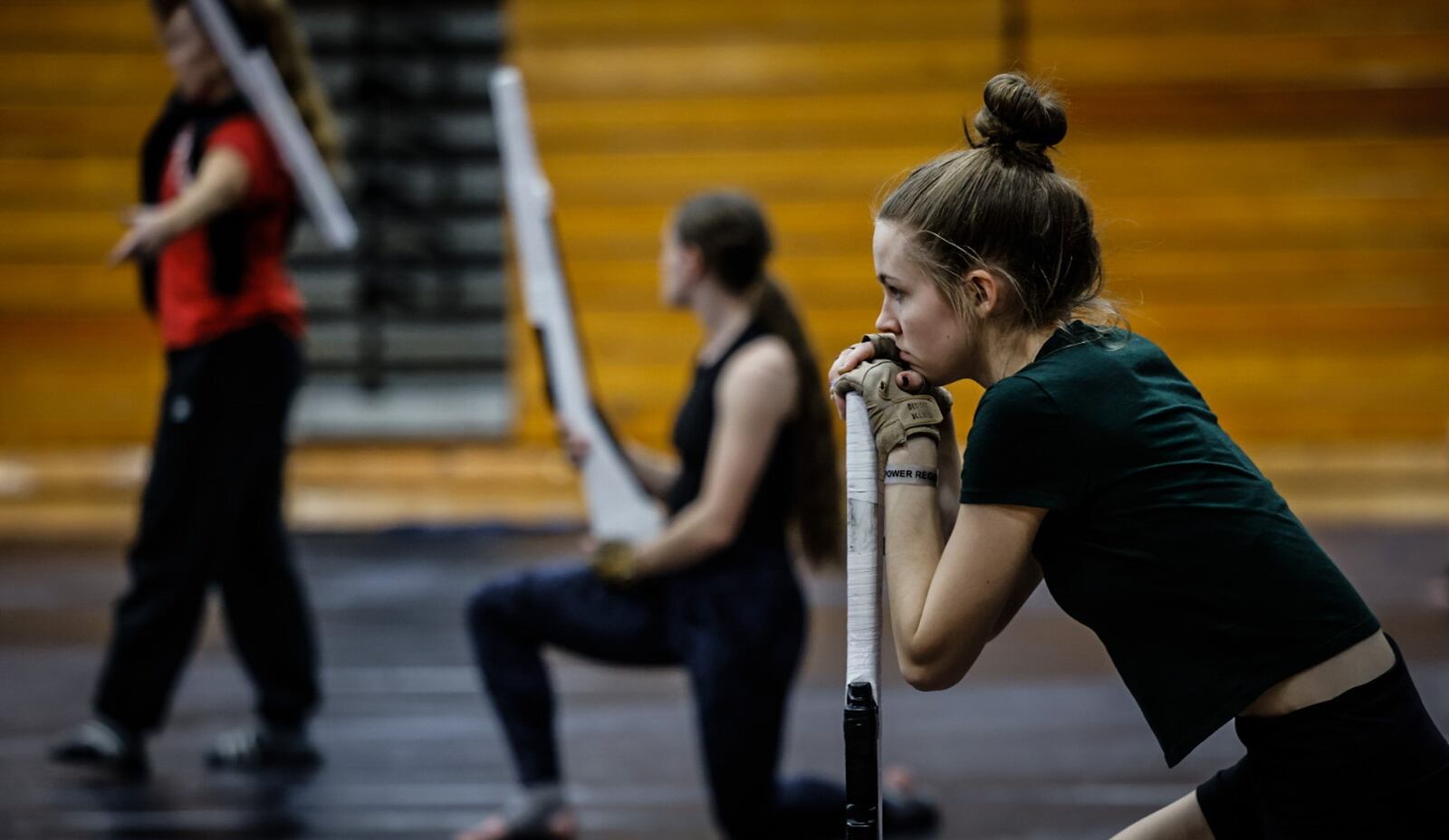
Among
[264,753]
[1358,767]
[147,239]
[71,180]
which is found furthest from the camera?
[71,180]

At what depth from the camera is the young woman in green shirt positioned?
4.22 feet

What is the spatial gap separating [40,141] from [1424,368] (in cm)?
697

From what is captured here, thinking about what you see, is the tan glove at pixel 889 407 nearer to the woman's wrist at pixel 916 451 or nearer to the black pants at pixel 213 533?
the woman's wrist at pixel 916 451

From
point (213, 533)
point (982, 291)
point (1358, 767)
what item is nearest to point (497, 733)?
point (213, 533)

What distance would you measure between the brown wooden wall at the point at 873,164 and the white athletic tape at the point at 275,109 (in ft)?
14.0

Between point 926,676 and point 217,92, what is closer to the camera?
point 926,676

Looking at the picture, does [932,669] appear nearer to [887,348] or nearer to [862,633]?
[862,633]

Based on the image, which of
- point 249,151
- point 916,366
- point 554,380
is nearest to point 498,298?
point 249,151

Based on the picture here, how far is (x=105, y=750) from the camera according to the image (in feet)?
10.7

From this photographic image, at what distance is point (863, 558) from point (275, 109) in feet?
7.80

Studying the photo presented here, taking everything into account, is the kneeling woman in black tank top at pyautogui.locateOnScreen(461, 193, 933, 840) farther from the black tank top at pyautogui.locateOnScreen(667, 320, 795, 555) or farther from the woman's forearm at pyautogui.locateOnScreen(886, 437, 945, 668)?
the woman's forearm at pyautogui.locateOnScreen(886, 437, 945, 668)

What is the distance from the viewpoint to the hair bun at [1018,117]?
1399 millimetres

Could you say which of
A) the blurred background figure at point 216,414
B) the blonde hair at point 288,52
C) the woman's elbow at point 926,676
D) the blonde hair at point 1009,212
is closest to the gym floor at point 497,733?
the blurred background figure at point 216,414

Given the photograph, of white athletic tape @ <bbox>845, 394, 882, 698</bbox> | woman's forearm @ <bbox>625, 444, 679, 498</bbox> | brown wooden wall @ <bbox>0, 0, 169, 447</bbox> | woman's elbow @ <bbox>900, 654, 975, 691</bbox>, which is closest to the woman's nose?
white athletic tape @ <bbox>845, 394, 882, 698</bbox>
